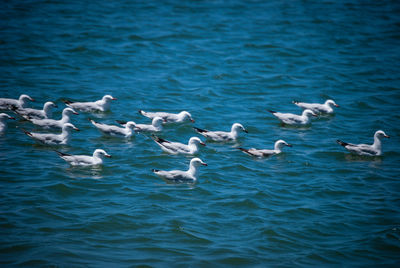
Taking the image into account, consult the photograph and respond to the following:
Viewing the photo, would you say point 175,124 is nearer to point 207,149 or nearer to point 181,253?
point 207,149

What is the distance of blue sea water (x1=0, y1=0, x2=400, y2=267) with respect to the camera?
1033cm

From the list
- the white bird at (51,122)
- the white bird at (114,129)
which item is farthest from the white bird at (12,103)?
the white bird at (114,129)

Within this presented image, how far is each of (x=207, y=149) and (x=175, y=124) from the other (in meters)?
2.49

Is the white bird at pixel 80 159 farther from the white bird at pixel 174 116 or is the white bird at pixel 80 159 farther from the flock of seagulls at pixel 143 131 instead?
the white bird at pixel 174 116

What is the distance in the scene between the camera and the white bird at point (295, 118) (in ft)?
59.6

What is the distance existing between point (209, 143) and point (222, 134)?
613mm

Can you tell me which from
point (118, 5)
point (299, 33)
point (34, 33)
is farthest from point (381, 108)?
point (118, 5)

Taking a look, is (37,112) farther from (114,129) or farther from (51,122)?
(114,129)

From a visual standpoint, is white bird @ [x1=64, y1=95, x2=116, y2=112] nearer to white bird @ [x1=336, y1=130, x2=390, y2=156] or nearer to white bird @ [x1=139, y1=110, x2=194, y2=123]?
white bird @ [x1=139, y1=110, x2=194, y2=123]

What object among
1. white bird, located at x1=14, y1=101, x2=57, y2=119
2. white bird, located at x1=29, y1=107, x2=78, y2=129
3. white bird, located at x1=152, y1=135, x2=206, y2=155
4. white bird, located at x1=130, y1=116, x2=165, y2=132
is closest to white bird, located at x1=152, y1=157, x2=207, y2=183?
white bird, located at x1=152, y1=135, x2=206, y2=155

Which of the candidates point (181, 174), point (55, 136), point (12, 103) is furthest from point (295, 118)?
point (12, 103)

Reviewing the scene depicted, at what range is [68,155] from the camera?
43.5 feet

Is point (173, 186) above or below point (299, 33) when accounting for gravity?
below

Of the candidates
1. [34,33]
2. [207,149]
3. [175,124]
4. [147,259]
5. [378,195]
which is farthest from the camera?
[34,33]
